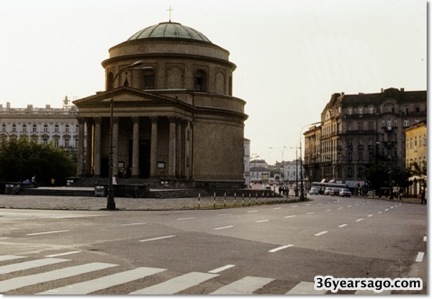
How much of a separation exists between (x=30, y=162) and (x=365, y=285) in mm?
79375

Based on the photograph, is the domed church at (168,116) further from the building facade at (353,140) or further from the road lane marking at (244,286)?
the road lane marking at (244,286)

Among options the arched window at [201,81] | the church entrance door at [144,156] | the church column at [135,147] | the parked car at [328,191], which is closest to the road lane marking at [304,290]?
the church column at [135,147]

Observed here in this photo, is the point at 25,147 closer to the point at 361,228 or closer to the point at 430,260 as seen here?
the point at 361,228

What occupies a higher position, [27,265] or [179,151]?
[179,151]

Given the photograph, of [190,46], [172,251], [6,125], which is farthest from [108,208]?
[6,125]

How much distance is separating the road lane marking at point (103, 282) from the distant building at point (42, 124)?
12619 cm

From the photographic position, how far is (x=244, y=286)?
33.7 feet

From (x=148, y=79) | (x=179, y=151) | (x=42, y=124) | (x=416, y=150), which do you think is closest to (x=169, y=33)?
(x=148, y=79)

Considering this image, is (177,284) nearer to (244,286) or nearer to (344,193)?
(244,286)

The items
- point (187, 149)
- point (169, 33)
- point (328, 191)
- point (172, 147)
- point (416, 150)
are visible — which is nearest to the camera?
point (416, 150)

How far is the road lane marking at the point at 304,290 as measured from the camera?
9602mm

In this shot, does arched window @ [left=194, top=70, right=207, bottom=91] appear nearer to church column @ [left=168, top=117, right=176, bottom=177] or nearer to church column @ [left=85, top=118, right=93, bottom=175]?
church column @ [left=168, top=117, right=176, bottom=177]

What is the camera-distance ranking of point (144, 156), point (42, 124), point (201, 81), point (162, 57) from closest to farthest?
point (144, 156), point (162, 57), point (201, 81), point (42, 124)

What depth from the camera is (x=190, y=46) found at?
82750mm
